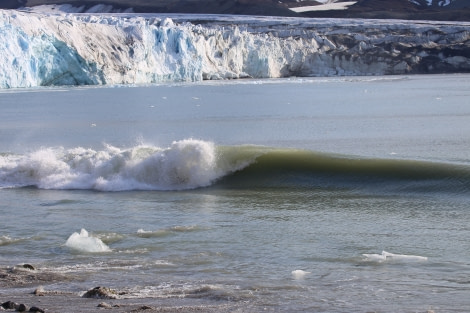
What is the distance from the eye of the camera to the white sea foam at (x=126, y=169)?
37.6 feet

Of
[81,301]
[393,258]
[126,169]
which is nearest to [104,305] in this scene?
[81,301]

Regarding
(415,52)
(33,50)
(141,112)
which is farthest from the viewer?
(415,52)

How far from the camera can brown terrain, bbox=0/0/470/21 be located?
8150cm

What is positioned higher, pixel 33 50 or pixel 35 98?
pixel 33 50

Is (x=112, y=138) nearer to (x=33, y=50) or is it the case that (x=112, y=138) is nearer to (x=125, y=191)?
(x=125, y=191)

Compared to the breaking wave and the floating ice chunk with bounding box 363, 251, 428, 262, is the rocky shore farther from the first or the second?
the breaking wave

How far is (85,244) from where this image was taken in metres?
7.07

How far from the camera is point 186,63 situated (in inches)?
1737

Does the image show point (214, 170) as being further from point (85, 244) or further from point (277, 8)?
point (277, 8)

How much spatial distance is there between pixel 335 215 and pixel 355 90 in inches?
1228

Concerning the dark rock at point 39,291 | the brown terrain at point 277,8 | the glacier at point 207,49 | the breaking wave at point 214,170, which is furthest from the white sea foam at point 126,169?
the brown terrain at point 277,8

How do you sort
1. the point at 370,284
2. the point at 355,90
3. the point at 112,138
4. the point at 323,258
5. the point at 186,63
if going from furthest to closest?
1. the point at 186,63
2. the point at 355,90
3. the point at 112,138
4. the point at 323,258
5. the point at 370,284

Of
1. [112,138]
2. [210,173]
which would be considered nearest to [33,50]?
[112,138]

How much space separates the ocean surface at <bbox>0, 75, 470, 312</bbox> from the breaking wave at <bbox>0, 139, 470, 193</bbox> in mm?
32
